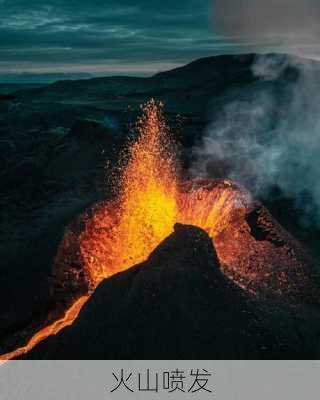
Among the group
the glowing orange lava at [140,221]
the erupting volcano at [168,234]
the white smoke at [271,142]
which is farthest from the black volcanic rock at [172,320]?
A: the white smoke at [271,142]

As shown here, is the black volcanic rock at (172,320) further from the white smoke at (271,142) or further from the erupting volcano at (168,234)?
the white smoke at (271,142)

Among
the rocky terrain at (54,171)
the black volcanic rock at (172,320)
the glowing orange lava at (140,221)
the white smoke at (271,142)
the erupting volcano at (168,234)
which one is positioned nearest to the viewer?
the black volcanic rock at (172,320)

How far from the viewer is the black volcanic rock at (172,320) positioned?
6449 millimetres

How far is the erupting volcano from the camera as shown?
8.32 metres

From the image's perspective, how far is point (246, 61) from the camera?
56688 millimetres

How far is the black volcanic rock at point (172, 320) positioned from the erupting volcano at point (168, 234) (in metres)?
0.66

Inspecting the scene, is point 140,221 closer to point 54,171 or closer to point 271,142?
point 54,171

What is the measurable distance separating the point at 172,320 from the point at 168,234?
11.3 feet

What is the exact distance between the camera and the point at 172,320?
6.69m

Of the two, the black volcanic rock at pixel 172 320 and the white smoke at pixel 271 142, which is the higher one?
the white smoke at pixel 271 142

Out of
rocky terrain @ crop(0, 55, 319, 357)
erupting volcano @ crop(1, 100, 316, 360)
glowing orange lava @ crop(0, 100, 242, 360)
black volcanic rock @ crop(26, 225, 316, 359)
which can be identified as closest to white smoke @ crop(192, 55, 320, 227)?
rocky terrain @ crop(0, 55, 319, 357)

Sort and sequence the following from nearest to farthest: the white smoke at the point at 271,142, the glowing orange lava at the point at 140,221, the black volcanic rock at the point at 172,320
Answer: the black volcanic rock at the point at 172,320 → the glowing orange lava at the point at 140,221 → the white smoke at the point at 271,142

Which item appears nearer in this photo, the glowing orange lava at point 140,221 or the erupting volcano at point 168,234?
the erupting volcano at point 168,234

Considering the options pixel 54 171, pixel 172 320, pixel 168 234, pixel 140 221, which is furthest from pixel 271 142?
pixel 172 320
